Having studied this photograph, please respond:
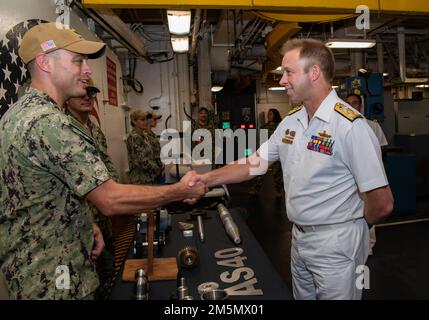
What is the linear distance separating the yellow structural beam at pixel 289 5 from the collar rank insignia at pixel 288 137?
1470 mm

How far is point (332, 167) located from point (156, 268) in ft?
3.48

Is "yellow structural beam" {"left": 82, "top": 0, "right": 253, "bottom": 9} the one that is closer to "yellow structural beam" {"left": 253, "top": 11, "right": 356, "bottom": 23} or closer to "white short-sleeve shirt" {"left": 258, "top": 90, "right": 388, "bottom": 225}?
"yellow structural beam" {"left": 253, "top": 11, "right": 356, "bottom": 23}

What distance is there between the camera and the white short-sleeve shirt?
1688mm

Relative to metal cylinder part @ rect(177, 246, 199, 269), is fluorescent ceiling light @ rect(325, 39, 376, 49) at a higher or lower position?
higher

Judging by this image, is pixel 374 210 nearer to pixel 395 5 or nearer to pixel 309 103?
pixel 309 103

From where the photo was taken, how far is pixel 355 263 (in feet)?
5.84

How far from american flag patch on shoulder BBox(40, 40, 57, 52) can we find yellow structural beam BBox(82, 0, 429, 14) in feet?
4.79

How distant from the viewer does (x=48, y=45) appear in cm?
157

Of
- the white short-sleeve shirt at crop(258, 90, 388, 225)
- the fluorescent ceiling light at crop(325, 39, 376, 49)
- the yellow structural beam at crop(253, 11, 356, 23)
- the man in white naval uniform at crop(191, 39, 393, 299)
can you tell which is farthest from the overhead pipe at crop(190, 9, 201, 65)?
the white short-sleeve shirt at crop(258, 90, 388, 225)

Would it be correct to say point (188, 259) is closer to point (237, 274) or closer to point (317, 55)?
point (237, 274)

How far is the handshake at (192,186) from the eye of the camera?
1994mm

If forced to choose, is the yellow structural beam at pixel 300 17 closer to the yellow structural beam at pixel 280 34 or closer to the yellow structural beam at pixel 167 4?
the yellow structural beam at pixel 167 4

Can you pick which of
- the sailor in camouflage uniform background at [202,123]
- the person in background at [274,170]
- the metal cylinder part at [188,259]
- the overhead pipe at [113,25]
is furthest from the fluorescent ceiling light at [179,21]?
the person in background at [274,170]

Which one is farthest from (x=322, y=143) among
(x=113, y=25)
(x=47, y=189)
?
(x=113, y=25)
